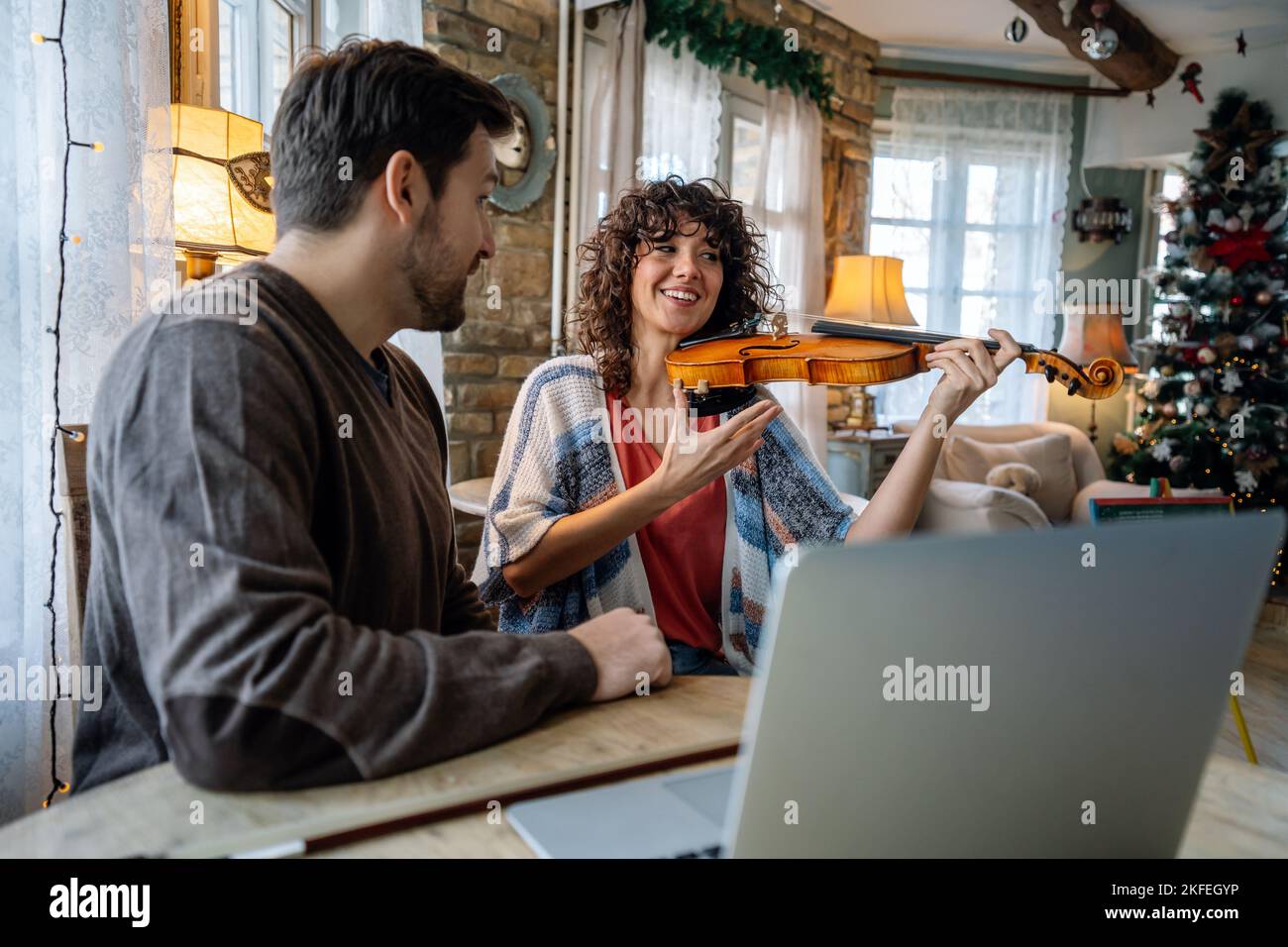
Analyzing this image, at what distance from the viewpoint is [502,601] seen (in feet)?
5.56

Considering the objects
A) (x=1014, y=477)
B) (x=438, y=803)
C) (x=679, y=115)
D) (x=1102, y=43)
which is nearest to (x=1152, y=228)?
(x=1102, y=43)

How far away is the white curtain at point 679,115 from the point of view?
4242 mm

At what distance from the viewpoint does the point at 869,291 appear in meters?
4.72

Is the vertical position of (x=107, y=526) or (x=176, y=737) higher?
(x=107, y=526)

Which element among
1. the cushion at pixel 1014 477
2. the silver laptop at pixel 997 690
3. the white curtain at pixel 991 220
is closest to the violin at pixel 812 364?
the silver laptop at pixel 997 690

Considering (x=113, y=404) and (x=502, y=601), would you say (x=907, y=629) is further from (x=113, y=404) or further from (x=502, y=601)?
(x=502, y=601)

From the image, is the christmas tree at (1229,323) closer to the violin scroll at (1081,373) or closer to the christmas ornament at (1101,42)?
the christmas ornament at (1101,42)

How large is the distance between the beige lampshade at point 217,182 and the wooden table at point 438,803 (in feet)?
3.96

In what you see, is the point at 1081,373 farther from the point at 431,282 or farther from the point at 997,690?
the point at 997,690

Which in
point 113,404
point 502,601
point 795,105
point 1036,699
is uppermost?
point 795,105

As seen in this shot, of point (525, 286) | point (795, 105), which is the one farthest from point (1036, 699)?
point (795, 105)

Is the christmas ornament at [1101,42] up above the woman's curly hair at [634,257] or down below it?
above
